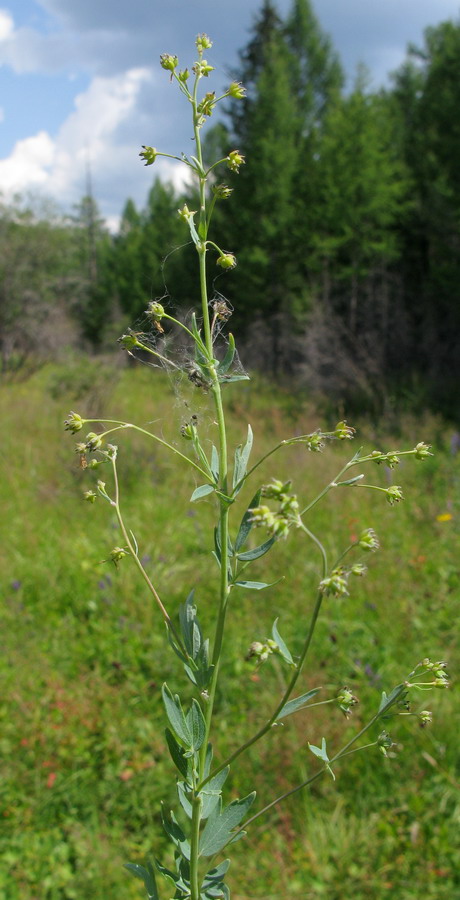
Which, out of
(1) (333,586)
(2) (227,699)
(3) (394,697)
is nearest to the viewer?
(1) (333,586)

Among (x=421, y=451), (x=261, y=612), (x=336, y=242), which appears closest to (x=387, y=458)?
(x=421, y=451)

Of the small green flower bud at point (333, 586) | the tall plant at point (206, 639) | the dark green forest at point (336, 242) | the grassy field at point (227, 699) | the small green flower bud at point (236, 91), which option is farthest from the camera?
the dark green forest at point (336, 242)

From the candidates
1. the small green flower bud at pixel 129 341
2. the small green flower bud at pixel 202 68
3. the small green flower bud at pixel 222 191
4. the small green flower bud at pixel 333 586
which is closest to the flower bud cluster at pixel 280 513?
the small green flower bud at pixel 333 586

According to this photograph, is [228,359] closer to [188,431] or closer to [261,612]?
[188,431]

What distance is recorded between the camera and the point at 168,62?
763 millimetres

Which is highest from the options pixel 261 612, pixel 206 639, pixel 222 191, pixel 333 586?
pixel 222 191

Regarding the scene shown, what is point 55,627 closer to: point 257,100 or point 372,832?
point 372,832

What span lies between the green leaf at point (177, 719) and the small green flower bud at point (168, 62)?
2.43ft

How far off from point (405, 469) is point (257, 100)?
12716 millimetres

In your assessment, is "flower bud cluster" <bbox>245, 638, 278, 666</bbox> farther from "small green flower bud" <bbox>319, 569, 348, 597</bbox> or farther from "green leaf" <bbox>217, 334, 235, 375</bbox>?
"green leaf" <bbox>217, 334, 235, 375</bbox>

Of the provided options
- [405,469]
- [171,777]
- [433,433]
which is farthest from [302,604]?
[433,433]

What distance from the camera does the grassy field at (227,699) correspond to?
2641 millimetres

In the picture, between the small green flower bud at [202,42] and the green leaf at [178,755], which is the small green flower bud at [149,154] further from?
the green leaf at [178,755]

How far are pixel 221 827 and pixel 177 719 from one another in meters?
0.16
